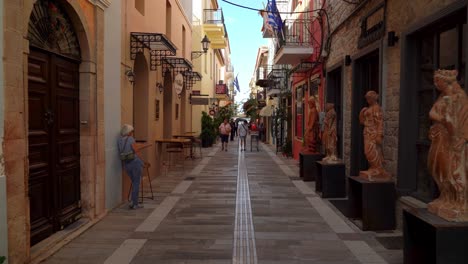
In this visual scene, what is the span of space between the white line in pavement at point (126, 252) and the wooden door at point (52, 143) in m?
1.04

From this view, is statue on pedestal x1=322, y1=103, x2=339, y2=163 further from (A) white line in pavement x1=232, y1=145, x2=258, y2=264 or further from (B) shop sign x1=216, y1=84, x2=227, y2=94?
(B) shop sign x1=216, y1=84, x2=227, y2=94

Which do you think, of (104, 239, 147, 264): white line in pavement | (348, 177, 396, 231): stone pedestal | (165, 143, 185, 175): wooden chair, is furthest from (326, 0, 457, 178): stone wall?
(165, 143, 185, 175): wooden chair

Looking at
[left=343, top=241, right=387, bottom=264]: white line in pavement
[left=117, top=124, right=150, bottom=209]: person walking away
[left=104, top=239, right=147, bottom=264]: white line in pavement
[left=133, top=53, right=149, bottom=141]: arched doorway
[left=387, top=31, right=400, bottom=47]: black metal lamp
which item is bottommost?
[left=104, top=239, right=147, bottom=264]: white line in pavement

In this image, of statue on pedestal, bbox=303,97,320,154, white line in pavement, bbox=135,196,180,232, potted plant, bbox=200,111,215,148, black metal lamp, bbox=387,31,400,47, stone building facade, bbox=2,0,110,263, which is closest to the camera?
stone building facade, bbox=2,0,110,263

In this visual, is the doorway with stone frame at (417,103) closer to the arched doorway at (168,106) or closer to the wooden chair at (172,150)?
the wooden chair at (172,150)

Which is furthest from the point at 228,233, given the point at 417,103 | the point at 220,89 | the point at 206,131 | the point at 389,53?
the point at 220,89

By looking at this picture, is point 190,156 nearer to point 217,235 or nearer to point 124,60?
point 124,60

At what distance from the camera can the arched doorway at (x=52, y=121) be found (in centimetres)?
569

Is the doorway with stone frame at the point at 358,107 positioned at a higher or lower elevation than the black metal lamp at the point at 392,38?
lower

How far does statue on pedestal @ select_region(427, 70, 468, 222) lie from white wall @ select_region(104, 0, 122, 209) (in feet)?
18.1

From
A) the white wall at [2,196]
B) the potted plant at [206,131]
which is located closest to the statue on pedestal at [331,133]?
the white wall at [2,196]

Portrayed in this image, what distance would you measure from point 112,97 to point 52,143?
89.0 inches

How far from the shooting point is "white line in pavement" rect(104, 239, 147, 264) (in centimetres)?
541

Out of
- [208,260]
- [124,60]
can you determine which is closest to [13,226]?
[208,260]
